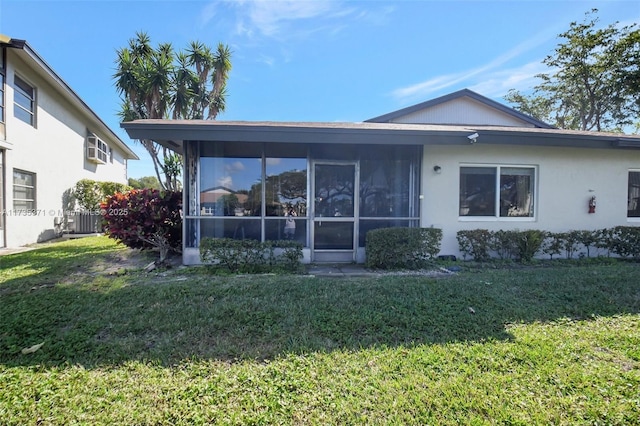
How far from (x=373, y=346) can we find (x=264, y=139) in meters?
4.66

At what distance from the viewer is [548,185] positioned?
7.80m

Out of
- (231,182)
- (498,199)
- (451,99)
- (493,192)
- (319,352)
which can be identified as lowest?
(319,352)

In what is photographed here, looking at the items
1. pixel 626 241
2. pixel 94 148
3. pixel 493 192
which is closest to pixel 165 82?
pixel 94 148

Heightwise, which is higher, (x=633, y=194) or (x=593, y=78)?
(x=593, y=78)

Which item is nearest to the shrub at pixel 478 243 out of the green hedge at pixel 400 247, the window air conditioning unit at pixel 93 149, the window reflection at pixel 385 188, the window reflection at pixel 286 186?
the green hedge at pixel 400 247

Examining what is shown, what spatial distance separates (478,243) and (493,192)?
152cm

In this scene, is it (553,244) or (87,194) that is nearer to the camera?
(553,244)

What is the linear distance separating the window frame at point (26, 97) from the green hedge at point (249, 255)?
9.84 m

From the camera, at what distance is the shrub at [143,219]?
22.6ft

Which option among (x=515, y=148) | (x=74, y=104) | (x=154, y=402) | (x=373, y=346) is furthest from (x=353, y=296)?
(x=74, y=104)

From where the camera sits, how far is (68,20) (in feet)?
33.9

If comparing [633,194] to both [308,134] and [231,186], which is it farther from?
[231,186]

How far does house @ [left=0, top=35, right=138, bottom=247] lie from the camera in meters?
9.53

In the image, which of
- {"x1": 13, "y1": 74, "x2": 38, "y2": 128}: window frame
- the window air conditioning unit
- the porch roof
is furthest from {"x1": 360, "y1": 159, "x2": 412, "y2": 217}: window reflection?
the window air conditioning unit
